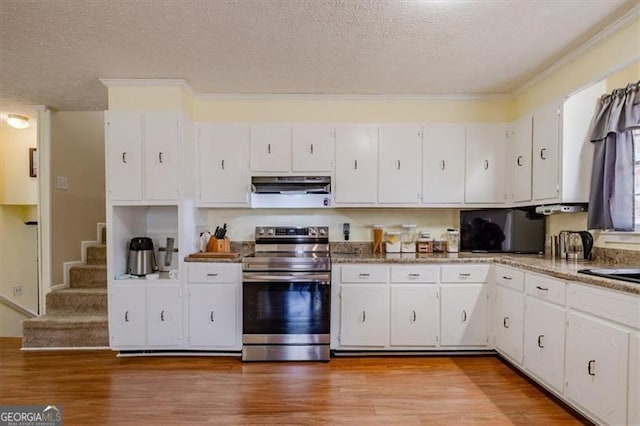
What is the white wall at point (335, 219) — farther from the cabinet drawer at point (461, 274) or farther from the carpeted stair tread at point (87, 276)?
the carpeted stair tread at point (87, 276)

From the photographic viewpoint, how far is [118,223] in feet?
10.3

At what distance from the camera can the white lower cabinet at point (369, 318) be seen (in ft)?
9.83

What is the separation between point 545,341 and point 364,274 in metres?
1.40

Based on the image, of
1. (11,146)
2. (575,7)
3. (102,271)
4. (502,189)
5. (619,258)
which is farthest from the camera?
(11,146)

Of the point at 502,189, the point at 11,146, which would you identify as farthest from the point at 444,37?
the point at 11,146

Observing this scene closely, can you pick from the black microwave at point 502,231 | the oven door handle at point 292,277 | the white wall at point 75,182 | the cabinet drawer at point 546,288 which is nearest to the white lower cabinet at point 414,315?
the oven door handle at point 292,277

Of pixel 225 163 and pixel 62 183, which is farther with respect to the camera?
pixel 62 183

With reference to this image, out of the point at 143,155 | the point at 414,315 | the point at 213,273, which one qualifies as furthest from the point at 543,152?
the point at 143,155

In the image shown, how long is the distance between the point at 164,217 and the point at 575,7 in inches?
150

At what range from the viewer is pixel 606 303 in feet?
5.90

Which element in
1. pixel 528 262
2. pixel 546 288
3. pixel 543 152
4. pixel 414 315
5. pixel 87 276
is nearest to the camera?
pixel 546 288

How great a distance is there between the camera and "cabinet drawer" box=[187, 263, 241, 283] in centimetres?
303

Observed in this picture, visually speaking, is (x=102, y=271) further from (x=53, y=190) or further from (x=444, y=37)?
(x=444, y=37)

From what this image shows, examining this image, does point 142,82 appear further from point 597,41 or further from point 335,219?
point 597,41
